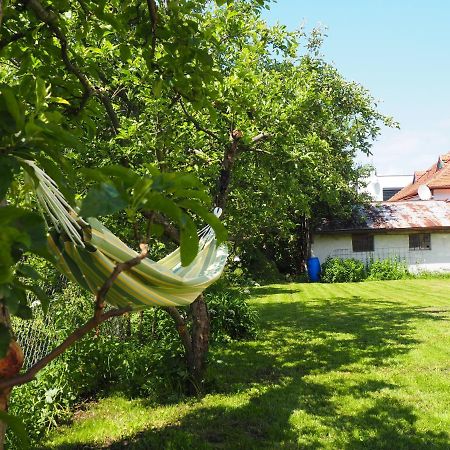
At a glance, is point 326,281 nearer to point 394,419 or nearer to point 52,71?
point 394,419

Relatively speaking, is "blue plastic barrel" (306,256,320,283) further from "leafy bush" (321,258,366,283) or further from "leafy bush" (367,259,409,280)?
"leafy bush" (367,259,409,280)

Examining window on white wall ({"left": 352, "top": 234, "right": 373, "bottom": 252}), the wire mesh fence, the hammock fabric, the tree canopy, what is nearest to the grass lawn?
the wire mesh fence

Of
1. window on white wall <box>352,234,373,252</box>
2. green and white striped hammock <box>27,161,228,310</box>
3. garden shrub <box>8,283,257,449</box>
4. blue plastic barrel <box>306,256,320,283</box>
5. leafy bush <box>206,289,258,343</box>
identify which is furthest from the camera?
window on white wall <box>352,234,373,252</box>

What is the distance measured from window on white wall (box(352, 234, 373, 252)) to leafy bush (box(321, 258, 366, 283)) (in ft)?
5.01

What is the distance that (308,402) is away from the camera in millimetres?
4871

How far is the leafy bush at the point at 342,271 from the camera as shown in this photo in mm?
18703

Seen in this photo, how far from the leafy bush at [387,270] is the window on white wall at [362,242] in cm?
100

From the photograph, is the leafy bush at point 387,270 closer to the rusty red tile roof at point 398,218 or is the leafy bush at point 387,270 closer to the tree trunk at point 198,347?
the rusty red tile roof at point 398,218

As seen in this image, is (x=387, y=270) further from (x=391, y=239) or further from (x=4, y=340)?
(x=4, y=340)

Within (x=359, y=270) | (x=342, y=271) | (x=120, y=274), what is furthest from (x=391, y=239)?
(x=120, y=274)

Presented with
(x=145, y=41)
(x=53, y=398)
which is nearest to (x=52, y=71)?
(x=145, y=41)

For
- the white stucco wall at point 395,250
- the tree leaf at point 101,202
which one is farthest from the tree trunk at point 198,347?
the white stucco wall at point 395,250

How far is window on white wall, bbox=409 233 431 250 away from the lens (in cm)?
2047

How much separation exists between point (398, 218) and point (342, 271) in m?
3.93
